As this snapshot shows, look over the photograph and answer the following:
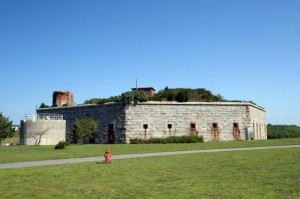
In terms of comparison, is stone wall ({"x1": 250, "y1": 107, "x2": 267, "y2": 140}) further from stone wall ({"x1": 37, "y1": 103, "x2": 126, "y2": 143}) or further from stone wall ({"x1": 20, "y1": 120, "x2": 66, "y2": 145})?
stone wall ({"x1": 20, "y1": 120, "x2": 66, "y2": 145})

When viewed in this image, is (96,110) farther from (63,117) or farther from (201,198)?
(201,198)

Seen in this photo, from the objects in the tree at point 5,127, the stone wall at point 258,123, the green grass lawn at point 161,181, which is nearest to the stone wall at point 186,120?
the stone wall at point 258,123

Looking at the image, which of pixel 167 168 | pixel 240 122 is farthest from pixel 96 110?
pixel 167 168

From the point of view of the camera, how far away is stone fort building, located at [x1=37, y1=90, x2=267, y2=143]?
33.7m

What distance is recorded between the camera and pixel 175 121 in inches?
1336

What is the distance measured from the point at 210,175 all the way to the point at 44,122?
23870 mm

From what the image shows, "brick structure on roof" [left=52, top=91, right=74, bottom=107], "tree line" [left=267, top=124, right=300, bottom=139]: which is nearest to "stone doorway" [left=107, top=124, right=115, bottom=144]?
"brick structure on roof" [left=52, top=91, right=74, bottom=107]

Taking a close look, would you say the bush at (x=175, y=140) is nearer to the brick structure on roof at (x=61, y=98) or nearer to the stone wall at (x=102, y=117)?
the stone wall at (x=102, y=117)

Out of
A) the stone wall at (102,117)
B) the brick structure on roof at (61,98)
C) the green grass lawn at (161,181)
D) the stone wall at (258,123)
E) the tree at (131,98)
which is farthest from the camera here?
the brick structure on roof at (61,98)

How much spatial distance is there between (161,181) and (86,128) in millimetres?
25432

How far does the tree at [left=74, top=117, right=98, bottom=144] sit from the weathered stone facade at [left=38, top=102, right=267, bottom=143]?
857mm

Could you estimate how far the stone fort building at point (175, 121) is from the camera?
33.7 meters

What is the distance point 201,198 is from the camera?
7.16 m

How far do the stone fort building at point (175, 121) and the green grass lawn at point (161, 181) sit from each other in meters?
20.7
